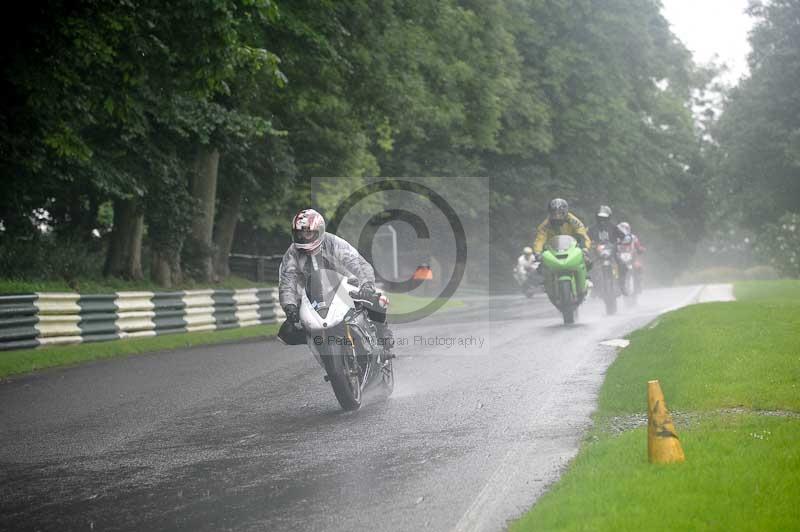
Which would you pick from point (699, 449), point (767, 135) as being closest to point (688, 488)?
point (699, 449)

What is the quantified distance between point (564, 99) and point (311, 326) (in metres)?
39.3

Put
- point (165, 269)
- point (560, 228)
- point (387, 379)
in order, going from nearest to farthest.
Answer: point (387, 379) < point (560, 228) < point (165, 269)

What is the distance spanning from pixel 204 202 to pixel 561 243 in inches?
442

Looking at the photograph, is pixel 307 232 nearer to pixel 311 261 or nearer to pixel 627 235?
pixel 311 261

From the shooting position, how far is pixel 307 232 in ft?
33.4

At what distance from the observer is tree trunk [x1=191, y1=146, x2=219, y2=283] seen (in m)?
27.0

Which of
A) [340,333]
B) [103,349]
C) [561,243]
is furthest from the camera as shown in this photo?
[561,243]

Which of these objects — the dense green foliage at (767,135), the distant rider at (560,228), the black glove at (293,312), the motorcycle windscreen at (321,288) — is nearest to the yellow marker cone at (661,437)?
the motorcycle windscreen at (321,288)

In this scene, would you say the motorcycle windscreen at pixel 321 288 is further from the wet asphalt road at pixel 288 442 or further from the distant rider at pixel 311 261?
the wet asphalt road at pixel 288 442

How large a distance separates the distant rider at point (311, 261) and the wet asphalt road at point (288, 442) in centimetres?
109

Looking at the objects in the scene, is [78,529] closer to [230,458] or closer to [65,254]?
[230,458]

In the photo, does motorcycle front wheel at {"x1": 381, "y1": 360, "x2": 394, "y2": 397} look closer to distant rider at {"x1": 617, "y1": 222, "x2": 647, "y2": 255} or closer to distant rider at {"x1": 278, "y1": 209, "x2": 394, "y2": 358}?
distant rider at {"x1": 278, "y1": 209, "x2": 394, "y2": 358}

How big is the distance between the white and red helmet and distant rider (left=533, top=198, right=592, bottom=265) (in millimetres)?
9039

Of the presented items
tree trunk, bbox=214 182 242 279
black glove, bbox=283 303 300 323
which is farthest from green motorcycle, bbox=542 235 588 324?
tree trunk, bbox=214 182 242 279
